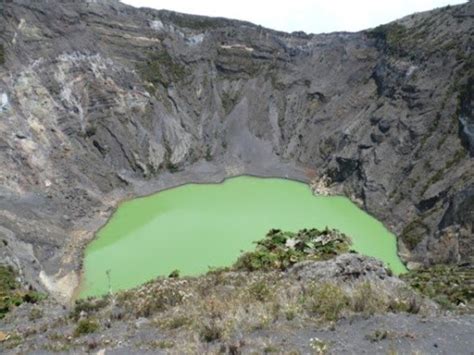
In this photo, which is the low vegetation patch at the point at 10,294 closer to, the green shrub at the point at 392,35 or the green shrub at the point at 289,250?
the green shrub at the point at 289,250

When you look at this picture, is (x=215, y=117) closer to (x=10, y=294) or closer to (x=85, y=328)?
(x=10, y=294)

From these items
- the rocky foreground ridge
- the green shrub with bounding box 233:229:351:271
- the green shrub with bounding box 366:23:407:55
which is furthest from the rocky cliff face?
the rocky foreground ridge

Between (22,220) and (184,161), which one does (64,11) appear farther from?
(22,220)

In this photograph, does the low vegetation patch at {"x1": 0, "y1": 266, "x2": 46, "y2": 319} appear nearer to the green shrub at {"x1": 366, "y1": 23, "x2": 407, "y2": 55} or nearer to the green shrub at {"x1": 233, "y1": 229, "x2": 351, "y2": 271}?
the green shrub at {"x1": 233, "y1": 229, "x2": 351, "y2": 271}

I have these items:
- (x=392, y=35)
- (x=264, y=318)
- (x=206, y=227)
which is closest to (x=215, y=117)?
(x=206, y=227)

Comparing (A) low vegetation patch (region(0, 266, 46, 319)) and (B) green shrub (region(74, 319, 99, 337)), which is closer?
(B) green shrub (region(74, 319, 99, 337))
